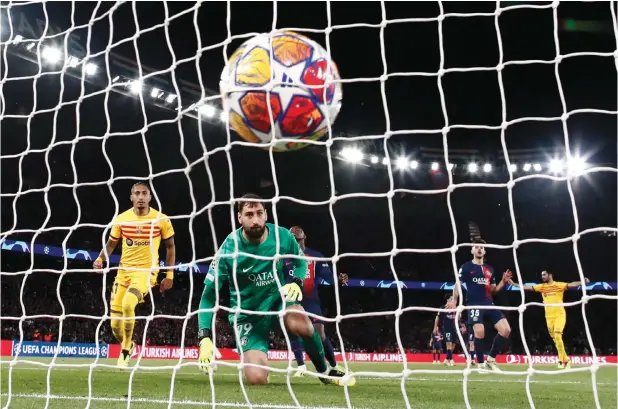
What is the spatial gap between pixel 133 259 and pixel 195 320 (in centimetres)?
1064

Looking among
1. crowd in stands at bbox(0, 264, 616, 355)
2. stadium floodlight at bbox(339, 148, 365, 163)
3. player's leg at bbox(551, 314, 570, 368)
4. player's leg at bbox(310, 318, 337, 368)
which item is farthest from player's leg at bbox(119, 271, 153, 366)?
player's leg at bbox(551, 314, 570, 368)

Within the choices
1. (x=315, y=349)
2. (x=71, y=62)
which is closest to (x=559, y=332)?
(x=315, y=349)

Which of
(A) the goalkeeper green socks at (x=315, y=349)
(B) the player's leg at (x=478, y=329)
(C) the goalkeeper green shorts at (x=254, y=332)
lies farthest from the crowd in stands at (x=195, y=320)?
(C) the goalkeeper green shorts at (x=254, y=332)

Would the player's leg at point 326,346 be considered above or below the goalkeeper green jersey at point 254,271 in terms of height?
below

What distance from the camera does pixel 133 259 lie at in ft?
20.4

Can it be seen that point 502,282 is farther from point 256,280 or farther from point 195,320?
point 195,320

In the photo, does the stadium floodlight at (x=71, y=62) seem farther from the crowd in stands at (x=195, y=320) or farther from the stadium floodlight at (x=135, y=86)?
the crowd in stands at (x=195, y=320)

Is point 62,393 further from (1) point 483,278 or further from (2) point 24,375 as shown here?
(1) point 483,278

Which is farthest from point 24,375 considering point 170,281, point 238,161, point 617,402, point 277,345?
point 238,161

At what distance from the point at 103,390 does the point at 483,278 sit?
516 centimetres

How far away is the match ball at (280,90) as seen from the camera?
3.13 m

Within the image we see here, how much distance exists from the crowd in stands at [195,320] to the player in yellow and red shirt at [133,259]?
6228 mm

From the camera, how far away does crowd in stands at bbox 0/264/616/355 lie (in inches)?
594

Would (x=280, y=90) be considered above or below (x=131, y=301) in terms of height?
above
